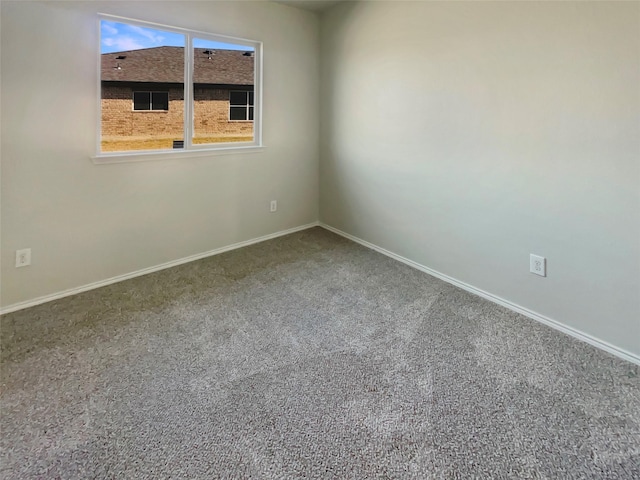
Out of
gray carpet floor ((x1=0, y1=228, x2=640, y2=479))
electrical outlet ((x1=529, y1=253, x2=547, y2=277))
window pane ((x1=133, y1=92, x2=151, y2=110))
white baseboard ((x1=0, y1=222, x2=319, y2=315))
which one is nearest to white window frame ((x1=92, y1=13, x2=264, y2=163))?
window pane ((x1=133, y1=92, x2=151, y2=110))

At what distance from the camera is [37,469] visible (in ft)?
4.46

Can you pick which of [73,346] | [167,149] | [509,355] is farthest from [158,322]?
[509,355]

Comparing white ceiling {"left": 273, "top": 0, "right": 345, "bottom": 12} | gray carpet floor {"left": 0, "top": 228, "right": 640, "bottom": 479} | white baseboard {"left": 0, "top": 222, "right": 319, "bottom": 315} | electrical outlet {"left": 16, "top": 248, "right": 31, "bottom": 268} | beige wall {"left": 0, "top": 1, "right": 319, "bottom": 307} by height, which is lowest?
gray carpet floor {"left": 0, "top": 228, "right": 640, "bottom": 479}

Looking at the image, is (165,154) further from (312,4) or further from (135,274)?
(312,4)

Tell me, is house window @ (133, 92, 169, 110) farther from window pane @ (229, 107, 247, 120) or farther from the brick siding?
window pane @ (229, 107, 247, 120)

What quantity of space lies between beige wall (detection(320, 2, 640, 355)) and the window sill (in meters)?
1.12

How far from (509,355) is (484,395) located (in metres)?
0.42

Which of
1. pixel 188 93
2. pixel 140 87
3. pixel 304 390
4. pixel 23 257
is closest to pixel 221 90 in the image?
pixel 188 93

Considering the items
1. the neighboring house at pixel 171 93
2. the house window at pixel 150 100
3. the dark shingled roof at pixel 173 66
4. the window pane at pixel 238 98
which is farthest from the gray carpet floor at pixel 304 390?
the window pane at pixel 238 98

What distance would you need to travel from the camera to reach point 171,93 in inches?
122

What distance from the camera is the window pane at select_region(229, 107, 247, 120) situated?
351 cm

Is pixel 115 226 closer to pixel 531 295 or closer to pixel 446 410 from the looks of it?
pixel 446 410

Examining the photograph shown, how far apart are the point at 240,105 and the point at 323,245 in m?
1.57

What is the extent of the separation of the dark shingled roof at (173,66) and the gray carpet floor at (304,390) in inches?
64.7
